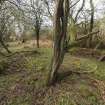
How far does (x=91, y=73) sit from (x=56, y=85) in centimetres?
219

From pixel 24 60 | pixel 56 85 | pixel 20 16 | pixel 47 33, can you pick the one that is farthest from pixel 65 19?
pixel 47 33

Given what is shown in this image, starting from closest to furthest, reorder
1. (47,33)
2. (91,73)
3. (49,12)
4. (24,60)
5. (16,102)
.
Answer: (16,102) < (91,73) < (24,60) < (49,12) < (47,33)

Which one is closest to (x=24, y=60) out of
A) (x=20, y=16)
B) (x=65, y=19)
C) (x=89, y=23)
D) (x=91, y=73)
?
(x=20, y=16)

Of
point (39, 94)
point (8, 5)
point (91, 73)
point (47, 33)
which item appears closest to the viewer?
point (39, 94)

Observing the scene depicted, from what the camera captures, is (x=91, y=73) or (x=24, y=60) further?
(x=24, y=60)

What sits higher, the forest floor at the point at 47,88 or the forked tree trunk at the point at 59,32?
the forked tree trunk at the point at 59,32

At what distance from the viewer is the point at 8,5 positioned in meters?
8.41

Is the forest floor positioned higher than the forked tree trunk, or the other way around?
the forked tree trunk

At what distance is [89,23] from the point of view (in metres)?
16.7

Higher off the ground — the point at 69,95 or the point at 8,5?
the point at 8,5

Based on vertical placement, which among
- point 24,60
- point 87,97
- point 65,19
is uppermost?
point 65,19

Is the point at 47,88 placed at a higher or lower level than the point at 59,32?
lower

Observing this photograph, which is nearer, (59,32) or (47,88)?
(59,32)

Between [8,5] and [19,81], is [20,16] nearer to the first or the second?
[8,5]
